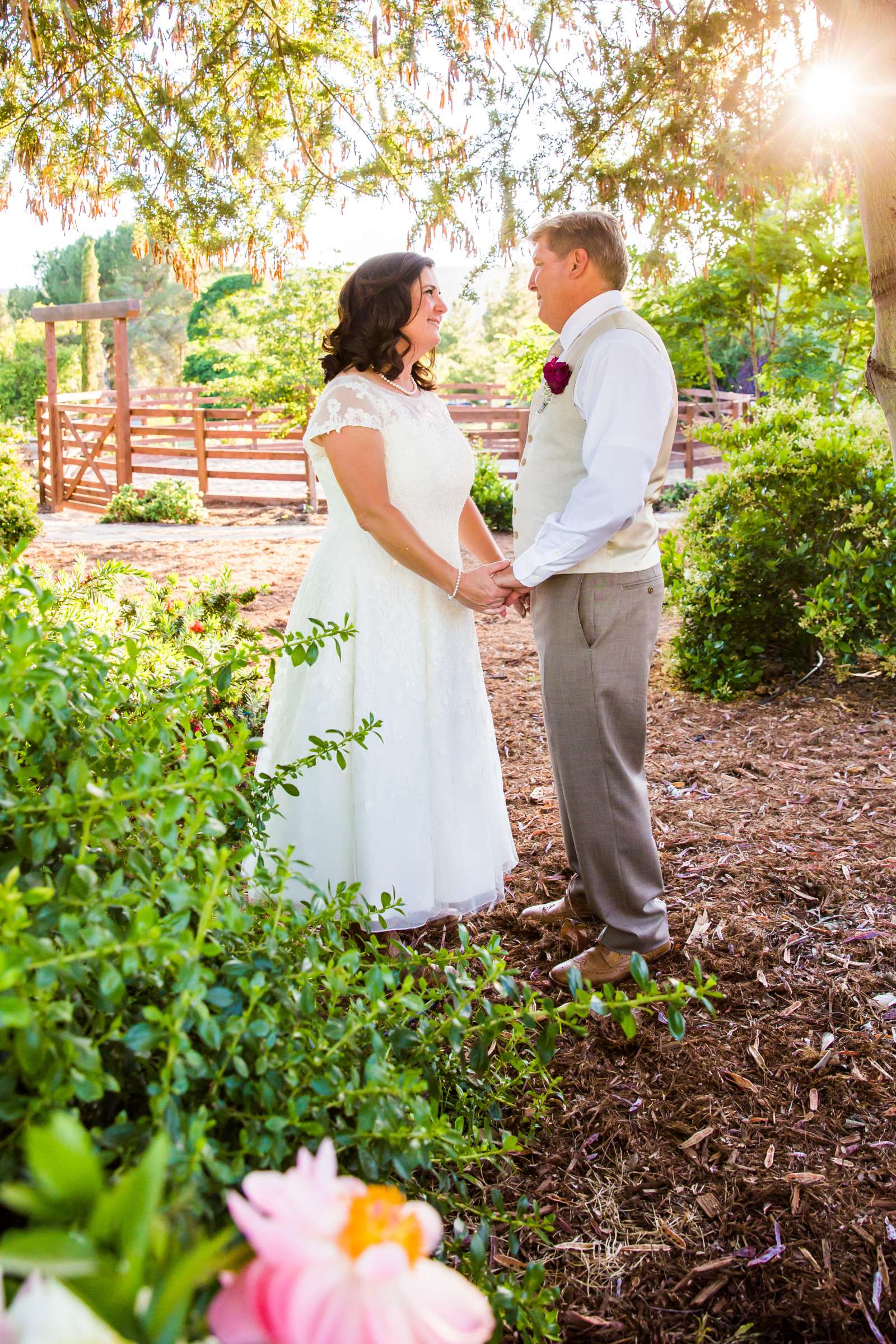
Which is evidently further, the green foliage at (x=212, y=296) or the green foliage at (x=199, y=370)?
the green foliage at (x=212, y=296)

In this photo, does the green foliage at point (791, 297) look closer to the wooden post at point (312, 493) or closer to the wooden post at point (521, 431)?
the wooden post at point (521, 431)

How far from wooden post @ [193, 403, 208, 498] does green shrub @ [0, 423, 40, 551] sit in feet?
14.5

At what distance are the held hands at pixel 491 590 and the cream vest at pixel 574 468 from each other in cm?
9

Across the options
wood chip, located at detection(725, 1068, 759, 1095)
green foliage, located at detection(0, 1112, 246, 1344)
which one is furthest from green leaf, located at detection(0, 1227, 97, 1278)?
wood chip, located at detection(725, 1068, 759, 1095)

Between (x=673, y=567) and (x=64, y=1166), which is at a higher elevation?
(x=64, y=1166)

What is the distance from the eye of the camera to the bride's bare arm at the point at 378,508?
114 inches

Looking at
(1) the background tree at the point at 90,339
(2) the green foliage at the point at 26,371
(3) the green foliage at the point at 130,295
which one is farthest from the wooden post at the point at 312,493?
(3) the green foliage at the point at 130,295

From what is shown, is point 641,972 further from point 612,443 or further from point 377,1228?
point 612,443

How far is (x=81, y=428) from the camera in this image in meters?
16.0

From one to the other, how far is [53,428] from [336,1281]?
16310 millimetres

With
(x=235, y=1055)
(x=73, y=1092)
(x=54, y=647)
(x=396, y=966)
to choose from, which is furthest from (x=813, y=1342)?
(x=54, y=647)

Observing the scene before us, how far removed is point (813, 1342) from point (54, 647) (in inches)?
67.2

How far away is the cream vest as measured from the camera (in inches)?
109

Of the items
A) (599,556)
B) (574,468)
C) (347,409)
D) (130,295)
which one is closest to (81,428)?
(347,409)
